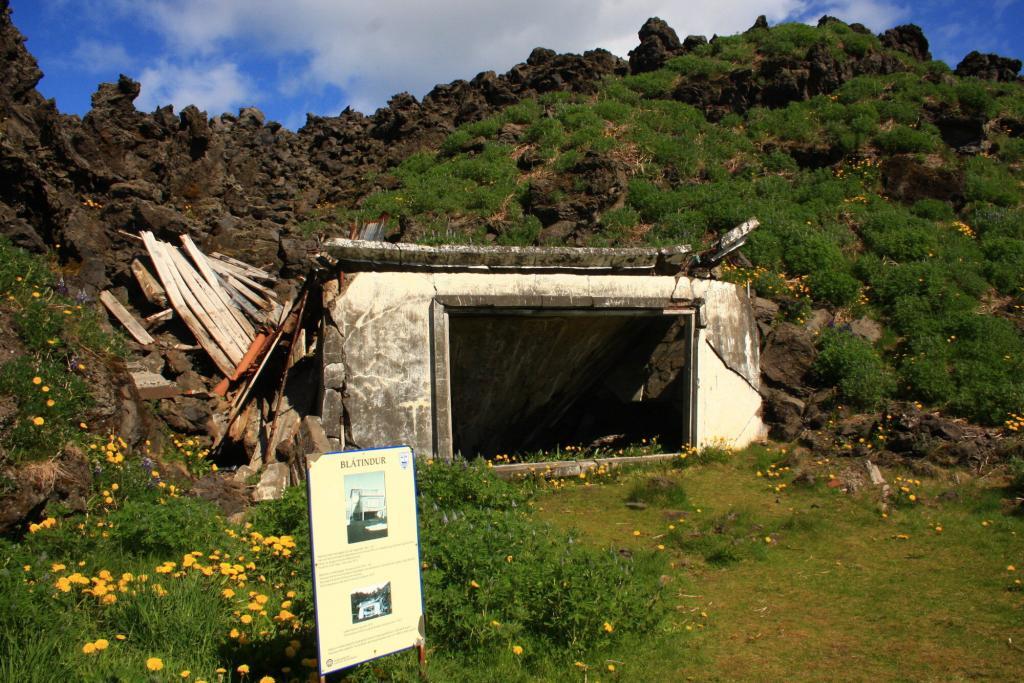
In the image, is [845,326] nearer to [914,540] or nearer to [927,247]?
[927,247]

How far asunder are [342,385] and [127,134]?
13.7 m

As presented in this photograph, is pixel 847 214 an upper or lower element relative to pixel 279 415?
upper

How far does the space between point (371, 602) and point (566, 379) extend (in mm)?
8001

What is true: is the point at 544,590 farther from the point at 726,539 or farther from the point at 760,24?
the point at 760,24

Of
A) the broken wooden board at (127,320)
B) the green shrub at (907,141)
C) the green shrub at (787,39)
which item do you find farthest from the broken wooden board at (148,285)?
the green shrub at (787,39)

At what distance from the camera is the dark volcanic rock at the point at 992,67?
2034 centimetres

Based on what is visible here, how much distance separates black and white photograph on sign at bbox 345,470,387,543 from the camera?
3.67 m

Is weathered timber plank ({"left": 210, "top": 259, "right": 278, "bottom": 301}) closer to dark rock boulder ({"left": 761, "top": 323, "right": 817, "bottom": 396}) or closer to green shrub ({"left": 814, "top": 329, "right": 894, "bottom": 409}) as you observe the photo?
dark rock boulder ({"left": 761, "top": 323, "right": 817, "bottom": 396})

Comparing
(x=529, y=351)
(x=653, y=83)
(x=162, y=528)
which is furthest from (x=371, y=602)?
(x=653, y=83)

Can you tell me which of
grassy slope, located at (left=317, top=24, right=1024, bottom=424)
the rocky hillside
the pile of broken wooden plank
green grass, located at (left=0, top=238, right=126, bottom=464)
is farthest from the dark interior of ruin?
green grass, located at (left=0, top=238, right=126, bottom=464)

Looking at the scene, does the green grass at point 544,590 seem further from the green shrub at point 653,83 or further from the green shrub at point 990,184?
the green shrub at point 653,83

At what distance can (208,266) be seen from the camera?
12641mm

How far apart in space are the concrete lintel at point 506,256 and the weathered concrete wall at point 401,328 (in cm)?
14

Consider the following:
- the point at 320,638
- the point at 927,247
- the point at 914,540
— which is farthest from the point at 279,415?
the point at 927,247
